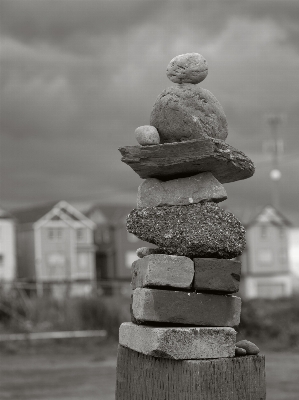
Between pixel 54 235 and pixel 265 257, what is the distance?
17.8 meters

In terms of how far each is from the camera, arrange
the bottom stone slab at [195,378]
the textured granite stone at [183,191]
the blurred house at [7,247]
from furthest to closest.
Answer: the blurred house at [7,247] → the textured granite stone at [183,191] → the bottom stone slab at [195,378]

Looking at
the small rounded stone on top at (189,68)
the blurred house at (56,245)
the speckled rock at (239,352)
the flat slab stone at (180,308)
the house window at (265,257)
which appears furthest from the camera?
the house window at (265,257)

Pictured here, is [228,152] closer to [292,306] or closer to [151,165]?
[151,165]

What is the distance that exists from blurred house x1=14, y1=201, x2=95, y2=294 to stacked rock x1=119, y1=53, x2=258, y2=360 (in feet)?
141

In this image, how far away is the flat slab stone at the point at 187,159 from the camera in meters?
6.52

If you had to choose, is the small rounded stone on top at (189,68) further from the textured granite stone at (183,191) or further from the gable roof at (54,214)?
the gable roof at (54,214)

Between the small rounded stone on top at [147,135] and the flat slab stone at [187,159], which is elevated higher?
the small rounded stone on top at [147,135]

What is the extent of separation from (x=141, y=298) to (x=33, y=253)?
4515cm

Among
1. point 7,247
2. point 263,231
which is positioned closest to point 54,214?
point 7,247

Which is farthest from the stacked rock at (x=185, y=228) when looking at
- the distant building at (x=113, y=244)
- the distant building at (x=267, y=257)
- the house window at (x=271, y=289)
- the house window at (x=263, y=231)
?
the house window at (x=263, y=231)

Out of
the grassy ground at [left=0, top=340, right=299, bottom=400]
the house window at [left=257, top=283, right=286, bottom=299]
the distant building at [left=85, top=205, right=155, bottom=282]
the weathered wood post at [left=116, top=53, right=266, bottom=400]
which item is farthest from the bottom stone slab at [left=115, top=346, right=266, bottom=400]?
the house window at [left=257, top=283, right=286, bottom=299]

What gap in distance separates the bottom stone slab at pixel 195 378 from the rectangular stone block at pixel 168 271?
0.77 metres

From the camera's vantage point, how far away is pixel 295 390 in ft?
54.4

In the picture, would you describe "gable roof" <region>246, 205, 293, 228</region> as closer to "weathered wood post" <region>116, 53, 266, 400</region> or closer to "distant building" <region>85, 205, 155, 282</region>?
"distant building" <region>85, 205, 155, 282</region>
